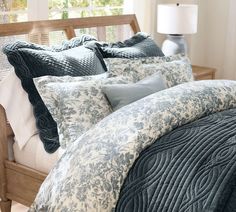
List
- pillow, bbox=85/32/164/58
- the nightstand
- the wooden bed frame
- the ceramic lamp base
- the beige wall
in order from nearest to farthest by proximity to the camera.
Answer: the wooden bed frame < pillow, bbox=85/32/164/58 < the ceramic lamp base < the nightstand < the beige wall

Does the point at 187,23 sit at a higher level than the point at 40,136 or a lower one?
higher

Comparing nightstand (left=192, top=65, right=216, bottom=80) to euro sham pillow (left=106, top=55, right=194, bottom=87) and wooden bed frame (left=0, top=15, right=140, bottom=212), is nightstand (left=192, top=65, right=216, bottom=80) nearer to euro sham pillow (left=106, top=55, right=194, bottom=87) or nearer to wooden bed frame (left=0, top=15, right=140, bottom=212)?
euro sham pillow (left=106, top=55, right=194, bottom=87)

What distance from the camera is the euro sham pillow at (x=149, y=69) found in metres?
2.58

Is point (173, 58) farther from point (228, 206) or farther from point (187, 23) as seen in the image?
point (228, 206)

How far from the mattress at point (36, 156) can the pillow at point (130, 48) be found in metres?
0.65

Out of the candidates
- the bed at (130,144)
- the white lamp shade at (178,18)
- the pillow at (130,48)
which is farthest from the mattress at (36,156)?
the white lamp shade at (178,18)

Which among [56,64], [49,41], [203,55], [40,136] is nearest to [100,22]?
[49,41]

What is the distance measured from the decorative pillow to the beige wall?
1.91 m

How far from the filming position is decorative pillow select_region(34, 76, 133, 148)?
222cm

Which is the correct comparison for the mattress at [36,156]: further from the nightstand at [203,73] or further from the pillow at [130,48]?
the nightstand at [203,73]

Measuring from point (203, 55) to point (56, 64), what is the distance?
2228 millimetres

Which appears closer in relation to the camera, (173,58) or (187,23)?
(173,58)

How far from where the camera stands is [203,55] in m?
4.41

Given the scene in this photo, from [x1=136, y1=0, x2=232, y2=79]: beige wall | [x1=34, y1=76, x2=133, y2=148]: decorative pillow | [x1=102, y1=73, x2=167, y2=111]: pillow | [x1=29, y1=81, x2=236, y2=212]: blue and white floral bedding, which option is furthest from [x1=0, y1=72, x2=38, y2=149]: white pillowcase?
[x1=136, y1=0, x2=232, y2=79]: beige wall
